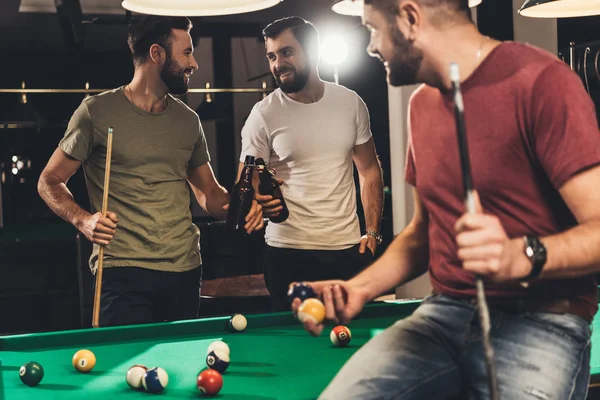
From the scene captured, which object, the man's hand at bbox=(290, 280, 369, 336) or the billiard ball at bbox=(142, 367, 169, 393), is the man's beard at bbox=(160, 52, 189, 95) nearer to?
the billiard ball at bbox=(142, 367, 169, 393)

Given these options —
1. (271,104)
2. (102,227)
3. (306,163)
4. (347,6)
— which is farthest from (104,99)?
(347,6)

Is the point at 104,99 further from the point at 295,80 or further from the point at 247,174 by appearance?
the point at 295,80

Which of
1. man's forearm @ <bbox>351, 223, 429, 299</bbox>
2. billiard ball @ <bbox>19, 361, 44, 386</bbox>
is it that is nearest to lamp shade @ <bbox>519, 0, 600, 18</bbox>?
man's forearm @ <bbox>351, 223, 429, 299</bbox>

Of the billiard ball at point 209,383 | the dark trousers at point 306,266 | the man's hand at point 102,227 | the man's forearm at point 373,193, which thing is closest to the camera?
the billiard ball at point 209,383

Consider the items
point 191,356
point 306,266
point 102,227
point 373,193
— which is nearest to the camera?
point 191,356

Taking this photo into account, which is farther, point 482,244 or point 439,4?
point 439,4

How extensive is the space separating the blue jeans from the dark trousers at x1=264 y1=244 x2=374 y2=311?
71.1 inches

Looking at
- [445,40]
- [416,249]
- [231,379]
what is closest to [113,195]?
[231,379]

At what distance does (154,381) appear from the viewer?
6.39 ft

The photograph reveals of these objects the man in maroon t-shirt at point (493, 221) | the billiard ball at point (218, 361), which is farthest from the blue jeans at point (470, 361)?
the billiard ball at point (218, 361)

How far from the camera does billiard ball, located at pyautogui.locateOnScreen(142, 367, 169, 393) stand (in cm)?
195

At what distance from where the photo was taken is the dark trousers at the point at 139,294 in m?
3.21

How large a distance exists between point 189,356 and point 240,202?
117cm

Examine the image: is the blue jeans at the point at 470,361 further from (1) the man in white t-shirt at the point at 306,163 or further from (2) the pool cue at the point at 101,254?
(1) the man in white t-shirt at the point at 306,163
